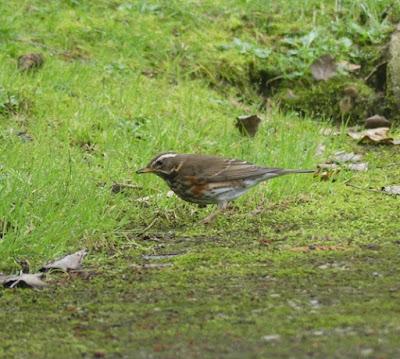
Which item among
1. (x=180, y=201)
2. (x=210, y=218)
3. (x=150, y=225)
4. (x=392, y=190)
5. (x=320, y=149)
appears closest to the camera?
(x=150, y=225)

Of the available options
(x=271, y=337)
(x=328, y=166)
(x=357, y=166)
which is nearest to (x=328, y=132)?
(x=357, y=166)

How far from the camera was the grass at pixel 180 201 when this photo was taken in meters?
4.43

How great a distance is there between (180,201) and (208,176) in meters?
Result: 0.49

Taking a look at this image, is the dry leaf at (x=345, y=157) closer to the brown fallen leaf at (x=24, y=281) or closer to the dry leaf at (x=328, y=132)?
the dry leaf at (x=328, y=132)

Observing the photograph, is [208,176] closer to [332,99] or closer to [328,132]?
[328,132]

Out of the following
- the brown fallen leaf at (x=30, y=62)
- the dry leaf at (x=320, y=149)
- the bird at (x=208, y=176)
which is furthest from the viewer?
the brown fallen leaf at (x=30, y=62)

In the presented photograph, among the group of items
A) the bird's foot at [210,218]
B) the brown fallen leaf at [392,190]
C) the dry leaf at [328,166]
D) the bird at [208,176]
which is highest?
the bird at [208,176]

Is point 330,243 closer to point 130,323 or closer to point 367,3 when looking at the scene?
point 130,323

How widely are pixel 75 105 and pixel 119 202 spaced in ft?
7.68

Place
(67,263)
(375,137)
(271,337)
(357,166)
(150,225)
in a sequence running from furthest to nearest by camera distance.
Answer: (375,137) < (357,166) < (150,225) < (67,263) < (271,337)

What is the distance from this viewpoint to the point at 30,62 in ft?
31.3

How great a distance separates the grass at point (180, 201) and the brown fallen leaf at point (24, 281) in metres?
0.08

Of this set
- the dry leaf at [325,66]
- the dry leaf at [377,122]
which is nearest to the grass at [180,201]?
the dry leaf at [325,66]

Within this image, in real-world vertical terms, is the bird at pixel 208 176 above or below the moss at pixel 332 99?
above
